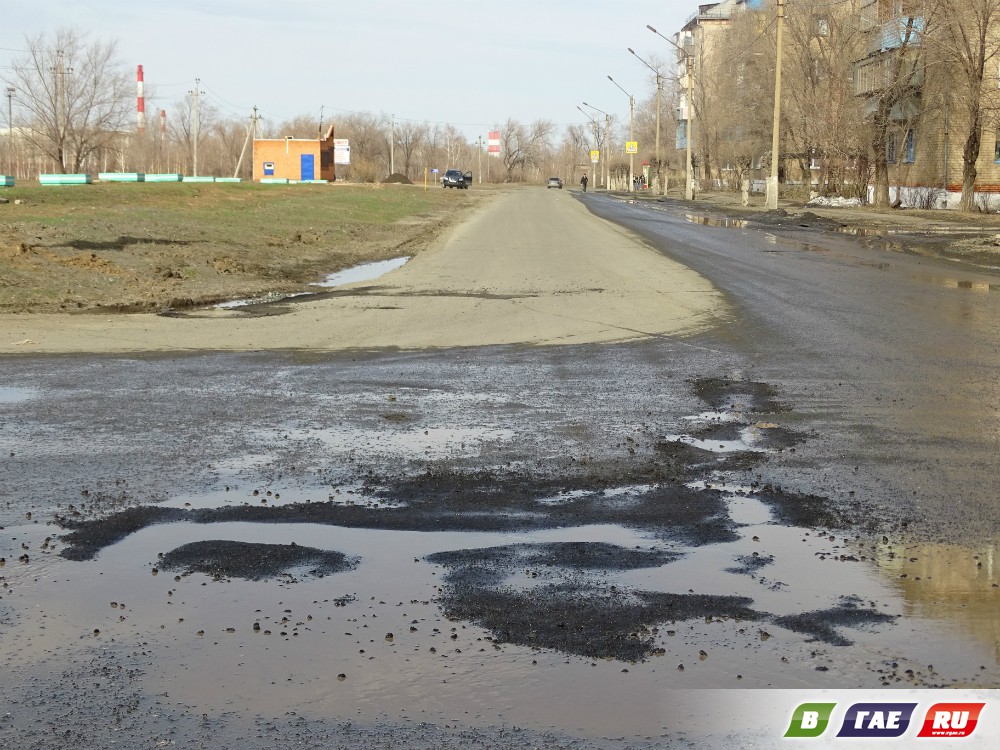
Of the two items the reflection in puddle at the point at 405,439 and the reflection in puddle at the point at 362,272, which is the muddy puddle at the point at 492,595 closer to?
the reflection in puddle at the point at 405,439

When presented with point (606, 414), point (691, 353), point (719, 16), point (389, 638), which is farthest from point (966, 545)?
point (719, 16)

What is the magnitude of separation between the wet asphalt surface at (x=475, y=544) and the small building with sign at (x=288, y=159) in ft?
293

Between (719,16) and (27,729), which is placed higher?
(719,16)

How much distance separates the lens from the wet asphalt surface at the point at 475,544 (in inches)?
173

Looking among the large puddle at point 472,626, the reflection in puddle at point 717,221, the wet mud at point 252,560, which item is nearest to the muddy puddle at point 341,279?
the wet mud at point 252,560

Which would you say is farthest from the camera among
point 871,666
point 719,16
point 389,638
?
point 719,16

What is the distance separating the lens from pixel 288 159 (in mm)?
99250

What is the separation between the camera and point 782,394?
10.5 m

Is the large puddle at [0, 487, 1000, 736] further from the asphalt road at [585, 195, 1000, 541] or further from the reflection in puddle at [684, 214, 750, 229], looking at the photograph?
the reflection in puddle at [684, 214, 750, 229]

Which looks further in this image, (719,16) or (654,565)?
(719,16)

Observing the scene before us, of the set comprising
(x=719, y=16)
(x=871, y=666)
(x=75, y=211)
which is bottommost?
(x=871, y=666)

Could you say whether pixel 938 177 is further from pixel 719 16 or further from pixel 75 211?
pixel 719 16

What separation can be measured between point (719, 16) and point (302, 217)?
12218 centimetres

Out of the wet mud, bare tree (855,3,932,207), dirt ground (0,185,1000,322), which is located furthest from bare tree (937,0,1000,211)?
the wet mud
